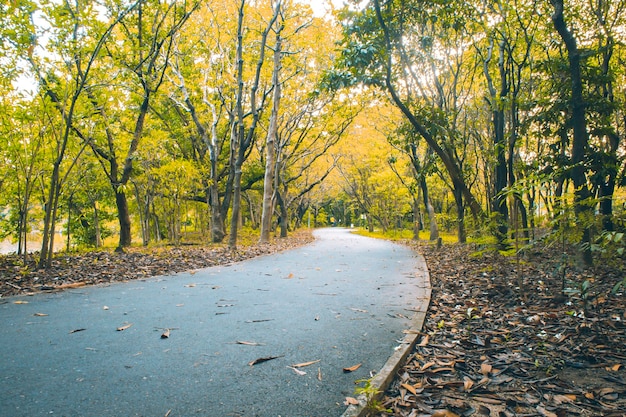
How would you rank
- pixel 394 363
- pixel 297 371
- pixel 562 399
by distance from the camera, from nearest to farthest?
pixel 562 399
pixel 297 371
pixel 394 363

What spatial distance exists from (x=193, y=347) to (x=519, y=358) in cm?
295

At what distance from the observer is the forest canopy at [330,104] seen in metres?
6.84

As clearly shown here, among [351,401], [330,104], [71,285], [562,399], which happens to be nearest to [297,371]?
[351,401]

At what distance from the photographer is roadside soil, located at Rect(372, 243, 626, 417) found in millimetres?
2535

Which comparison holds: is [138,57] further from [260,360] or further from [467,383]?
[467,383]

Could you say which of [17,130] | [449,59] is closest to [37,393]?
[17,130]

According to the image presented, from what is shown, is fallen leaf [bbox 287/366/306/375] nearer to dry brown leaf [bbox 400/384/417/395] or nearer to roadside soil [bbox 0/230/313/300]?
dry brown leaf [bbox 400/384/417/395]

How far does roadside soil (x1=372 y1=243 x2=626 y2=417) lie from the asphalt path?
413 millimetres

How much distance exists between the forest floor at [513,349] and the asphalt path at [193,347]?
430 millimetres

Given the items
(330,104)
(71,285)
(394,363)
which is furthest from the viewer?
(330,104)

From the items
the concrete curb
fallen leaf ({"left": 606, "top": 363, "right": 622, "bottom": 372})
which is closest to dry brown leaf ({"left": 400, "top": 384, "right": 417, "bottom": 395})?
the concrete curb

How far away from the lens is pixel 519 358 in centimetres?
331

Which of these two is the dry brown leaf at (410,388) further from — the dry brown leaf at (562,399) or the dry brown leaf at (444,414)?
the dry brown leaf at (562,399)

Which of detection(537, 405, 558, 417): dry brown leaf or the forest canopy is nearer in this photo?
detection(537, 405, 558, 417): dry brown leaf
